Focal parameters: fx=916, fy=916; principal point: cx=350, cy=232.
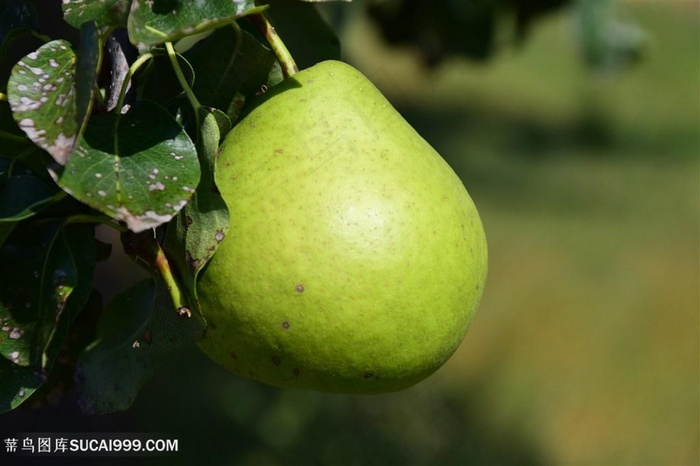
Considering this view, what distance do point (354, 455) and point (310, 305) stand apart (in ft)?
6.70

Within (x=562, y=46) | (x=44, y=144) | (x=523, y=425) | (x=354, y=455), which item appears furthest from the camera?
(x=562, y=46)

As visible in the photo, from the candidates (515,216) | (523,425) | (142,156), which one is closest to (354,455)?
(523,425)

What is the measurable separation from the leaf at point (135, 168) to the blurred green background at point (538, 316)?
0.69m

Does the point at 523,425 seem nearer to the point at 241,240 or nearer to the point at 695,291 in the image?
the point at 695,291

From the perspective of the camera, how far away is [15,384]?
780 mm

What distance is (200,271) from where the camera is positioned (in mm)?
782

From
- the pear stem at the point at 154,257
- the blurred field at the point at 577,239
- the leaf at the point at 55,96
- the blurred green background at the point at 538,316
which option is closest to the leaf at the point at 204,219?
the pear stem at the point at 154,257

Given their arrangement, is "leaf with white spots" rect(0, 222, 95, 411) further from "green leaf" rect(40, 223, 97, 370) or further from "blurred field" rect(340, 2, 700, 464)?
"blurred field" rect(340, 2, 700, 464)

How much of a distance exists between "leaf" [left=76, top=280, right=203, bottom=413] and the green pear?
0.26 feet

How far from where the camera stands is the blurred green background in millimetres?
2756

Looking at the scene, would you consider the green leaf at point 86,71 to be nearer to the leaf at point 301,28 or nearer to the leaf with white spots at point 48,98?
the leaf with white spots at point 48,98

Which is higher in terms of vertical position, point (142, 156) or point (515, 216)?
point (142, 156)

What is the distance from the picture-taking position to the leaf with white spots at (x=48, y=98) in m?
0.64

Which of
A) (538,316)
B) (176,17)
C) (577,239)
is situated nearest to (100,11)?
(176,17)
